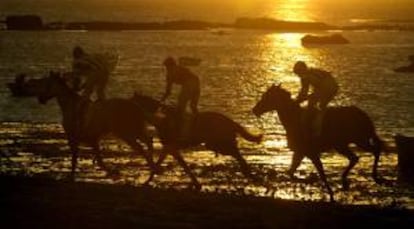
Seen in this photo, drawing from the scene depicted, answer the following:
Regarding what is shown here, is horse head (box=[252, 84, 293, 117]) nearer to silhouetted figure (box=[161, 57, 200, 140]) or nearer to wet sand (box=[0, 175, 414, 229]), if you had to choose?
silhouetted figure (box=[161, 57, 200, 140])

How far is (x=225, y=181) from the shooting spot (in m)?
24.1

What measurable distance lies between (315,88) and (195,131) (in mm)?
2638

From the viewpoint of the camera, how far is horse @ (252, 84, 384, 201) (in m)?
20.9

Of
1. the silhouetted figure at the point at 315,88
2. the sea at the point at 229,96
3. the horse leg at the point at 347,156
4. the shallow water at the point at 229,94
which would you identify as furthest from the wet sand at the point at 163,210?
the horse leg at the point at 347,156

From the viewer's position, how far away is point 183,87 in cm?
2066

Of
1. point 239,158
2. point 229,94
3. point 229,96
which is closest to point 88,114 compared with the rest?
point 239,158

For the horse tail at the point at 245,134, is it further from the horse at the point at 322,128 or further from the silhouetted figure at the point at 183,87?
the silhouetted figure at the point at 183,87

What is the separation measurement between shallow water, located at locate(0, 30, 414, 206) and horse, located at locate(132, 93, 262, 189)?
121cm

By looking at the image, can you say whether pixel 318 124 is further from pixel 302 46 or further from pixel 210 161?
pixel 302 46

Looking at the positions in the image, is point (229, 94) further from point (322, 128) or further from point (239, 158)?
point (322, 128)

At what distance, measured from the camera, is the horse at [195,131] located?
2094cm

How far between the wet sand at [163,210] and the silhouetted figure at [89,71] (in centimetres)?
307

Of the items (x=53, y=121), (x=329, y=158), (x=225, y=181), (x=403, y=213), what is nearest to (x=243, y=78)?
(x=53, y=121)

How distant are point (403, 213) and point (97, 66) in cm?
768
